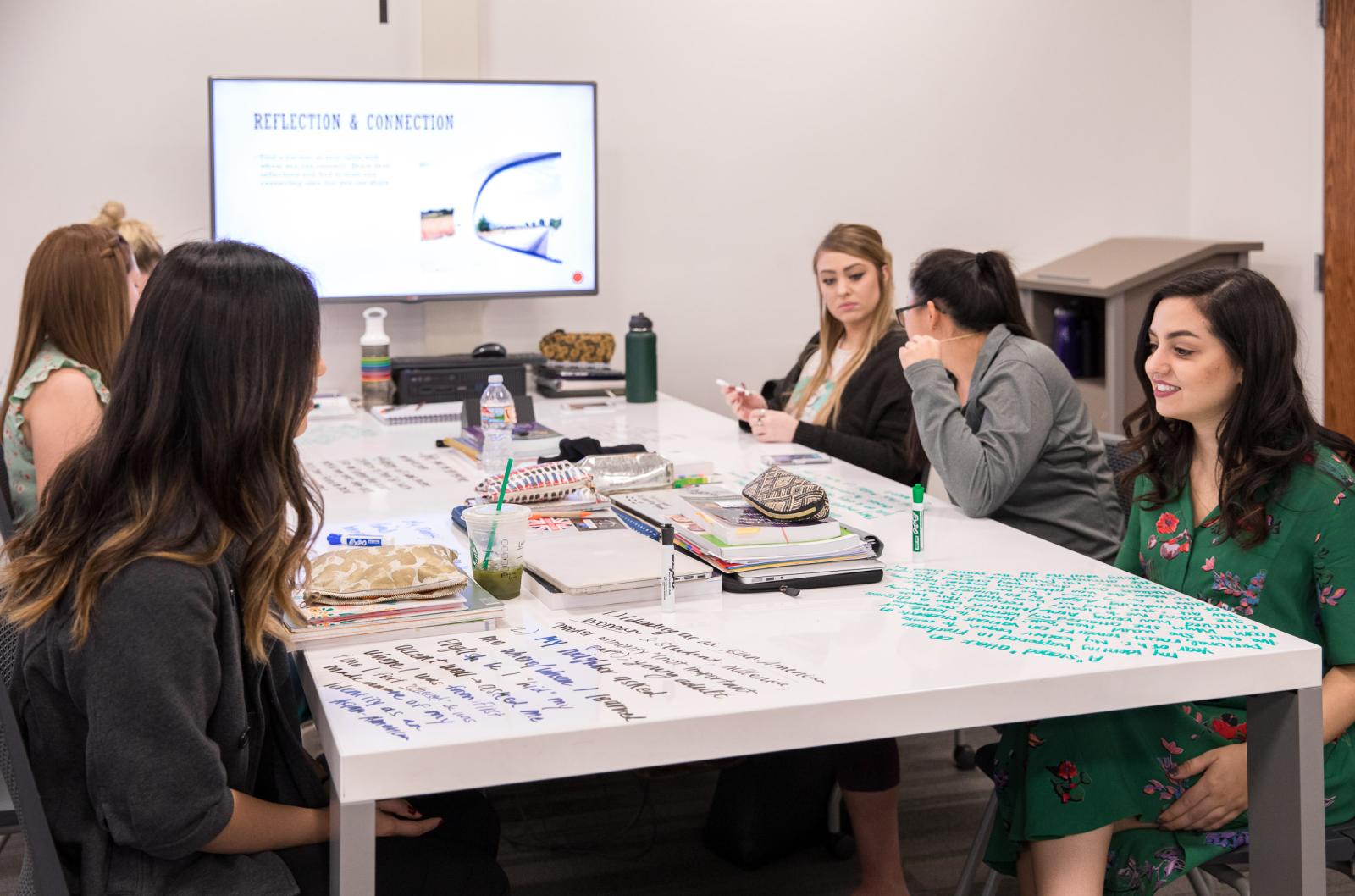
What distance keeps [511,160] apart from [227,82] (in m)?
0.86

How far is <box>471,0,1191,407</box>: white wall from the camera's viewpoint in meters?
4.40

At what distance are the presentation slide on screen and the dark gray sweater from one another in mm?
2651

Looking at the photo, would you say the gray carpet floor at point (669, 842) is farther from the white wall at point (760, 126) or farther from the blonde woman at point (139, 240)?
the white wall at point (760, 126)

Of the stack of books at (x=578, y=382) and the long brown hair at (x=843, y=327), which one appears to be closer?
the long brown hair at (x=843, y=327)

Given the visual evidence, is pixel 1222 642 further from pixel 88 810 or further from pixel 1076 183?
pixel 1076 183

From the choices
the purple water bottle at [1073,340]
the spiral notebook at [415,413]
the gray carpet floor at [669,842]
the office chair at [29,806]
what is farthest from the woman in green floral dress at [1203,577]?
the purple water bottle at [1073,340]

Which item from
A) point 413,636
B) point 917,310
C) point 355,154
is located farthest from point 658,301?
point 413,636

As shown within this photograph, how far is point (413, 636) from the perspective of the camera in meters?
1.63

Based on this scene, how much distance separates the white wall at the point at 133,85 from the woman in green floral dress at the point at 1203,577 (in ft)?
9.73

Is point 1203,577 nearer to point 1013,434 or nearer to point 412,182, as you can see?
point 1013,434

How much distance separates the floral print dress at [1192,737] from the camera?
167cm

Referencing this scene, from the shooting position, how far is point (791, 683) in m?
1.43

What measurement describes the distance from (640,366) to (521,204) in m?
0.73

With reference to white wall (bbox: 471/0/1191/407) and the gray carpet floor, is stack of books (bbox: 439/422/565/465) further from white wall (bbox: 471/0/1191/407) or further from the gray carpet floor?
white wall (bbox: 471/0/1191/407)
